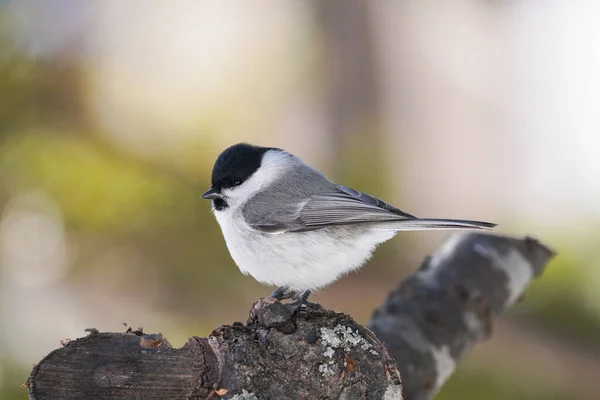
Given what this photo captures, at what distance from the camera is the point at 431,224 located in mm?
1164

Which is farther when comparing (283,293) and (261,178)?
(261,178)

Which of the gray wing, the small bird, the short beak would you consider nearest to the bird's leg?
the small bird

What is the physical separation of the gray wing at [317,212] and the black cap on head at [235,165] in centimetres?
7

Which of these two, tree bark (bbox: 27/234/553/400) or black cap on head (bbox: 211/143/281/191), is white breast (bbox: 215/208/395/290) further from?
tree bark (bbox: 27/234/553/400)

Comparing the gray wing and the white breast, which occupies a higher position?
the gray wing

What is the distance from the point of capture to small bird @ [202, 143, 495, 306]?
1227mm

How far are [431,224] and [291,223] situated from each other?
29 centimetres

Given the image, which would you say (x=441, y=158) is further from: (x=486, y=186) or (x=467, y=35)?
(x=467, y=35)

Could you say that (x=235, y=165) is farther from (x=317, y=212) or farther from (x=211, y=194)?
(x=317, y=212)

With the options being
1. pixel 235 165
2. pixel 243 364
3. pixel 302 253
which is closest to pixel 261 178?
pixel 235 165

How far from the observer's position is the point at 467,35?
292 cm

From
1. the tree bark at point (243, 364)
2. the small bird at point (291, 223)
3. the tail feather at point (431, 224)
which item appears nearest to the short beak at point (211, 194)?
the small bird at point (291, 223)

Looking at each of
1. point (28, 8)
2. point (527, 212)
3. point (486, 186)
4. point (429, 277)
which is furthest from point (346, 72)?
point (429, 277)

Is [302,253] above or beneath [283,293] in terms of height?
above
